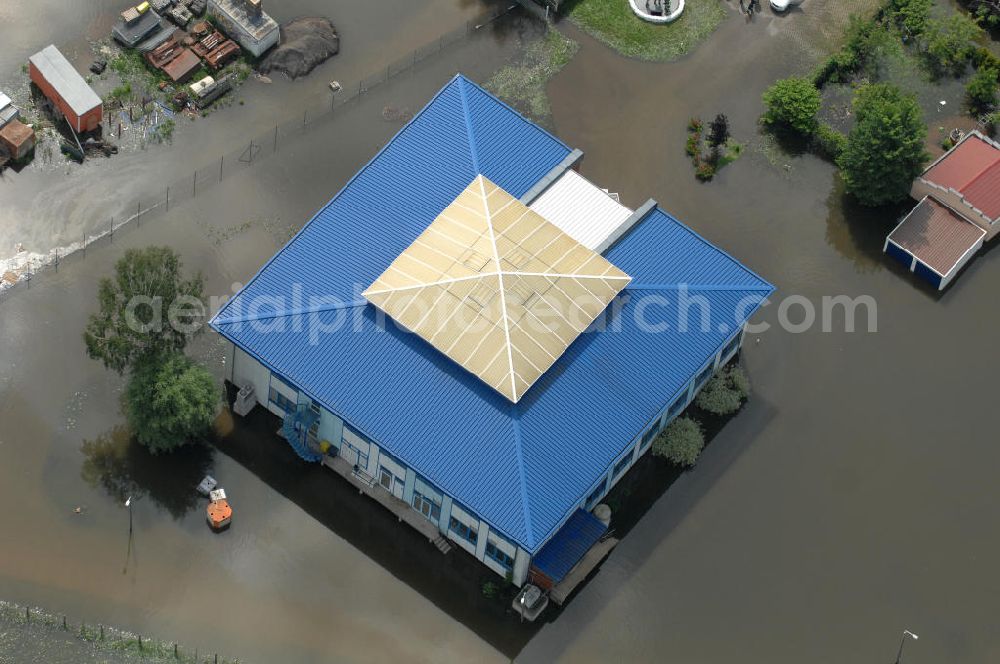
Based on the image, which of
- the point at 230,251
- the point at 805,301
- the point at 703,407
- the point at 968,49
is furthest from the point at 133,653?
the point at 968,49

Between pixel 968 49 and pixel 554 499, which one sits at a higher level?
pixel 968 49

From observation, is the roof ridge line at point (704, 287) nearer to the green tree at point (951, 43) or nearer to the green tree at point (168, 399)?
the green tree at point (168, 399)

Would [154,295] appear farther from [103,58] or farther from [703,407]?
[703,407]

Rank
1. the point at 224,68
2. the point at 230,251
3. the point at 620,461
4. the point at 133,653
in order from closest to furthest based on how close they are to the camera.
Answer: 1. the point at 133,653
2. the point at 620,461
3. the point at 230,251
4. the point at 224,68

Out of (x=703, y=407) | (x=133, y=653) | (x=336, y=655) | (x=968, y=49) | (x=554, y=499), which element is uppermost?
(x=968, y=49)

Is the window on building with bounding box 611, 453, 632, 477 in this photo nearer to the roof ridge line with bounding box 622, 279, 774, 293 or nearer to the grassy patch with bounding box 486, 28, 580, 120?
the roof ridge line with bounding box 622, 279, 774, 293

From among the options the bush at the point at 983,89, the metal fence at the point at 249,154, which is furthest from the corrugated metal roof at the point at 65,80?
the bush at the point at 983,89
